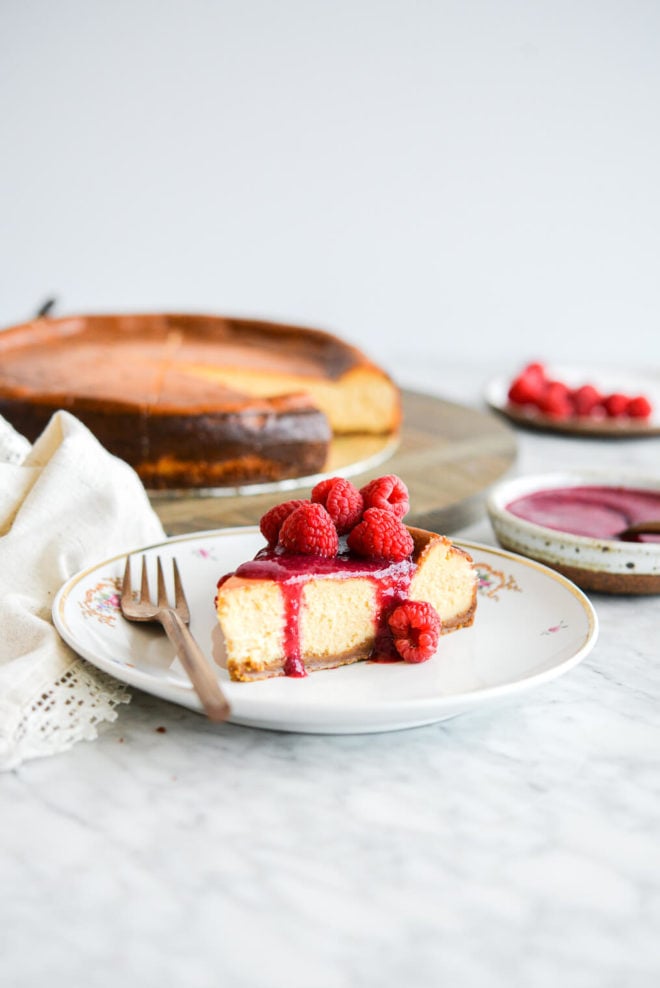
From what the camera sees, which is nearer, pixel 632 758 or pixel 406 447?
pixel 632 758

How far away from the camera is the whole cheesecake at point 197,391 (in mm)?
1983

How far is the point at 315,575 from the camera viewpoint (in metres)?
1.28

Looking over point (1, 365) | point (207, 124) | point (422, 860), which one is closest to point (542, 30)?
point (207, 124)

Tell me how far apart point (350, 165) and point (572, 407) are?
1.46 m

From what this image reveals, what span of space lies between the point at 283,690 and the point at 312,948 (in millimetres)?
372

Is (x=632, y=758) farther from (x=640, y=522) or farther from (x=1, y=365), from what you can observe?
(x=1, y=365)

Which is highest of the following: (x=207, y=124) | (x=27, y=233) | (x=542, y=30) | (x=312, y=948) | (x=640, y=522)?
(x=542, y=30)

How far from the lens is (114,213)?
145 inches

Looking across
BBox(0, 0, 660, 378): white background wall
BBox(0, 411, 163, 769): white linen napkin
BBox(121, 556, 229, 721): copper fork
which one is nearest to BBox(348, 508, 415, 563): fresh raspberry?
BBox(121, 556, 229, 721): copper fork

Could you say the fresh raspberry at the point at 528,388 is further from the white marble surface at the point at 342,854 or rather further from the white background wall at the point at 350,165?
the white marble surface at the point at 342,854

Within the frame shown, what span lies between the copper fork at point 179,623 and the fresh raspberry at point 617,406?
1.65 metres

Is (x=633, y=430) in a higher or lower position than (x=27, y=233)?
lower

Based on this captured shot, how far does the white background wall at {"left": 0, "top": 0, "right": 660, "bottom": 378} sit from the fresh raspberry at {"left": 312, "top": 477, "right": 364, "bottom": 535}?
8.51ft

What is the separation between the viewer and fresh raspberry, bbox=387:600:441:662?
4.22 ft
